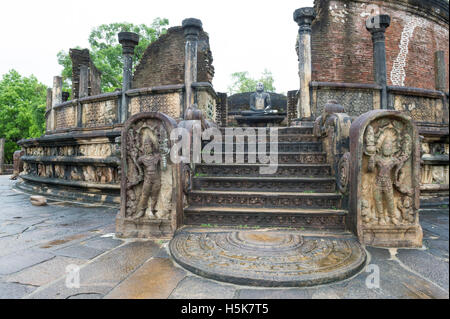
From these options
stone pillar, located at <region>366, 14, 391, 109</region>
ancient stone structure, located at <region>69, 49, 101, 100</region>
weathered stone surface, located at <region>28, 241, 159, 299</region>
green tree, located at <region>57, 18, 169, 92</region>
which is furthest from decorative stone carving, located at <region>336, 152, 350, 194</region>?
green tree, located at <region>57, 18, 169, 92</region>

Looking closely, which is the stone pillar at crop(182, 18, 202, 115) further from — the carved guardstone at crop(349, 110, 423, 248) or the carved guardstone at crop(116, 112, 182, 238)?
the carved guardstone at crop(349, 110, 423, 248)

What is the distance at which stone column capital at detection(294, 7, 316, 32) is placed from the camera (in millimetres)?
6348

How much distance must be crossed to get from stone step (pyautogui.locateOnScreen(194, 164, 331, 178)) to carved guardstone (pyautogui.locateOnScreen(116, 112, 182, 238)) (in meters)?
1.01

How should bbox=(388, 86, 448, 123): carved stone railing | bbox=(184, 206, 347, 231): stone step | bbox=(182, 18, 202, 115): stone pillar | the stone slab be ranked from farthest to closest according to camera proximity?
bbox=(182, 18, 202, 115): stone pillar < bbox=(388, 86, 448, 123): carved stone railing < bbox=(184, 206, 347, 231): stone step < the stone slab

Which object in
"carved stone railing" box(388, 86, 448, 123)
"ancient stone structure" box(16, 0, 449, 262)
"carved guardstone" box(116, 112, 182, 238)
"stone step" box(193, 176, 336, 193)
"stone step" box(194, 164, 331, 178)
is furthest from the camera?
"carved stone railing" box(388, 86, 448, 123)

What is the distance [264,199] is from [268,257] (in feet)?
4.16

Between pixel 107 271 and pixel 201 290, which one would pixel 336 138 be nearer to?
pixel 201 290

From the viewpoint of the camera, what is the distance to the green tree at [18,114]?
24.5 meters

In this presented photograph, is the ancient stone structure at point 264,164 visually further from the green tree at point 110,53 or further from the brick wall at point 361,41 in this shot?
the green tree at point 110,53

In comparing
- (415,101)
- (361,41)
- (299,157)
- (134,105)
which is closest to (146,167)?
(299,157)

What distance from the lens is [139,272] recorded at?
2.00m
